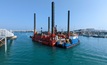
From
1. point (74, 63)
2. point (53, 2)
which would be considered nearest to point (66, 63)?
point (74, 63)

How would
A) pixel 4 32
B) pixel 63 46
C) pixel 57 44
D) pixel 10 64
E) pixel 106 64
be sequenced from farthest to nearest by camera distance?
pixel 57 44, pixel 63 46, pixel 4 32, pixel 106 64, pixel 10 64

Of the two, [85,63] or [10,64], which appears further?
[85,63]

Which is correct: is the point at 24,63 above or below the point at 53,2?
below

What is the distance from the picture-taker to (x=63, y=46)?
151 ft

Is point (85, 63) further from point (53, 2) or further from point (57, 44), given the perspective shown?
point (53, 2)

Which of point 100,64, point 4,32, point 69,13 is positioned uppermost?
point 69,13

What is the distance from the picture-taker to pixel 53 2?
4969cm

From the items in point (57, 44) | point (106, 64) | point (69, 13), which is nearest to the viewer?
point (106, 64)

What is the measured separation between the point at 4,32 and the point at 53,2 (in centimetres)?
2087

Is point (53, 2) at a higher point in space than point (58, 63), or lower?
higher

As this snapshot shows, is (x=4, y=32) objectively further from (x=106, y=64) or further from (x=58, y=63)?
(x=106, y=64)

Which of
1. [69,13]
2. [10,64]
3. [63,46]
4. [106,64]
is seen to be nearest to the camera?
[10,64]

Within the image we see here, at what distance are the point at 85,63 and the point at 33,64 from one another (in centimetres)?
1039

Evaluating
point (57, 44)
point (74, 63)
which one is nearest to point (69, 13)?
point (57, 44)
